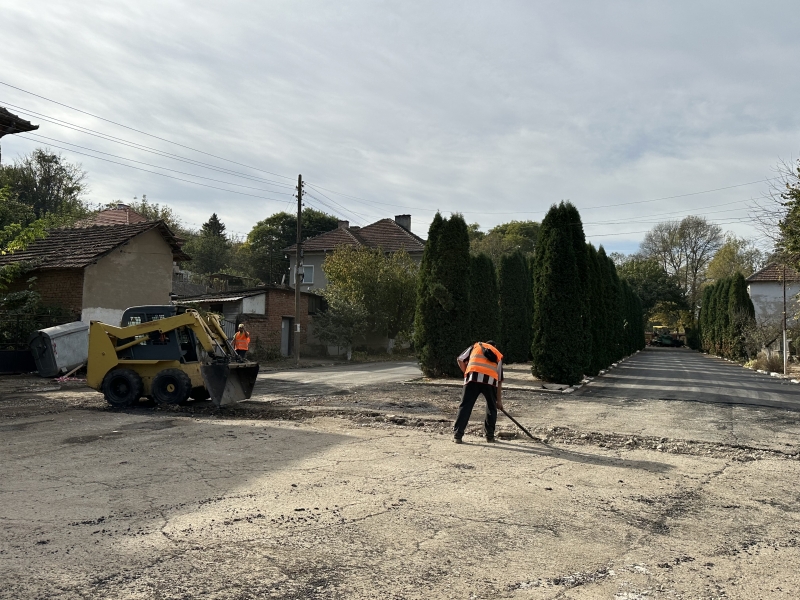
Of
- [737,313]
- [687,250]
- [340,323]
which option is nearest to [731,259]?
[687,250]

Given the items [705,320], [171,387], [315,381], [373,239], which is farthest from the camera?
[705,320]

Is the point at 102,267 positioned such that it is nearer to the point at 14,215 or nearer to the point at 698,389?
the point at 14,215

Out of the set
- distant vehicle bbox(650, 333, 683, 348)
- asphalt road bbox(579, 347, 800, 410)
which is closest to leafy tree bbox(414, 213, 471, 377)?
asphalt road bbox(579, 347, 800, 410)

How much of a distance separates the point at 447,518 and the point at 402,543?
75 centimetres

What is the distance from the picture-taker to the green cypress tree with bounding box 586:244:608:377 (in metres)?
23.1

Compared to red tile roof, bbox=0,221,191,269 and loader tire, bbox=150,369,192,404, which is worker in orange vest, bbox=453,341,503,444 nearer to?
loader tire, bbox=150,369,192,404

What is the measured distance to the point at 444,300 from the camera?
20.0 meters

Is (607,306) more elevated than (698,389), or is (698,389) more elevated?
(607,306)

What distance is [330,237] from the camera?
46.4m

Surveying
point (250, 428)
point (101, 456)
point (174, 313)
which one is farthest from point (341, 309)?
point (101, 456)

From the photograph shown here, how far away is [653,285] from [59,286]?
54.5 m

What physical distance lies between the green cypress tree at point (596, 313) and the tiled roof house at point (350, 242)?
20052 mm

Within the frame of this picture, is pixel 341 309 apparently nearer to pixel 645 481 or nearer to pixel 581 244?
pixel 581 244

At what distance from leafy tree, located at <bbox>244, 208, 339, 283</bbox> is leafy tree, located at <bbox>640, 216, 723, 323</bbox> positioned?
1373 inches
